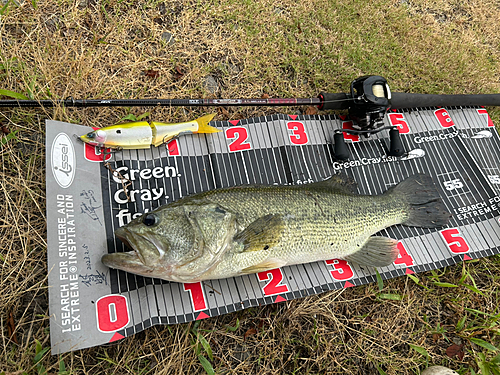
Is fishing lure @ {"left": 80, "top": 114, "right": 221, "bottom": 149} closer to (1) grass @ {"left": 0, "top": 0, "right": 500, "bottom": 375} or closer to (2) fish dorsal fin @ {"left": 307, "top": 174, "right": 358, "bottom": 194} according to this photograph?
(1) grass @ {"left": 0, "top": 0, "right": 500, "bottom": 375}

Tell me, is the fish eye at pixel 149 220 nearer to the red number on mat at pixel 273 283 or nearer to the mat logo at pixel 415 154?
the red number on mat at pixel 273 283

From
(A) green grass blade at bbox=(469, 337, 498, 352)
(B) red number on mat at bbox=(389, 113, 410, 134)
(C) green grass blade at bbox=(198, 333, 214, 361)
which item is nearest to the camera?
(C) green grass blade at bbox=(198, 333, 214, 361)

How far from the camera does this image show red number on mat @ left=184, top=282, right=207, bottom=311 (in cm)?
288

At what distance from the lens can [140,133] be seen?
3205 mm

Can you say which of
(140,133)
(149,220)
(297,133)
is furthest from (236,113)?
(149,220)

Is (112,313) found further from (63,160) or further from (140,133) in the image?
(140,133)

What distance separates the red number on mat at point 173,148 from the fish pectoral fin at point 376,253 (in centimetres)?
214

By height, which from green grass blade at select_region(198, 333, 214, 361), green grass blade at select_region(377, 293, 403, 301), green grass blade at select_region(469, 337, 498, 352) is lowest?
green grass blade at select_region(469, 337, 498, 352)

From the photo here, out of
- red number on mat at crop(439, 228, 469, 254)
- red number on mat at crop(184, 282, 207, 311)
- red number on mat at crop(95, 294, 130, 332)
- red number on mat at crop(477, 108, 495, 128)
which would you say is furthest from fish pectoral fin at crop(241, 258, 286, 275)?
red number on mat at crop(477, 108, 495, 128)

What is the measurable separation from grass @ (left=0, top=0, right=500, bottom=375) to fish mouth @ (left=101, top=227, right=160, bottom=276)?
737mm

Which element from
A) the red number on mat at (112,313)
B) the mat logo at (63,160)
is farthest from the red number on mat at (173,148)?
the red number on mat at (112,313)

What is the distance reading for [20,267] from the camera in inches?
108

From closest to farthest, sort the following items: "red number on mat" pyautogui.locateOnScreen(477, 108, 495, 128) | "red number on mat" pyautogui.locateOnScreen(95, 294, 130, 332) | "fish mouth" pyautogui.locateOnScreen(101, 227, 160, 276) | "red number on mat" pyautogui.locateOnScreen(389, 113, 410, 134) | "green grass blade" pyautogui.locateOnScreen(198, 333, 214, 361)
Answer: "fish mouth" pyautogui.locateOnScreen(101, 227, 160, 276), "red number on mat" pyautogui.locateOnScreen(95, 294, 130, 332), "green grass blade" pyautogui.locateOnScreen(198, 333, 214, 361), "red number on mat" pyautogui.locateOnScreen(389, 113, 410, 134), "red number on mat" pyautogui.locateOnScreen(477, 108, 495, 128)

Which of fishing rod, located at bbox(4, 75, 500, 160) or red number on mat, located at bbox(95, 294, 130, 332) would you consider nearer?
red number on mat, located at bbox(95, 294, 130, 332)
